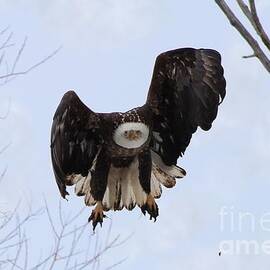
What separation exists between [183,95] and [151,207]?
2.66 ft

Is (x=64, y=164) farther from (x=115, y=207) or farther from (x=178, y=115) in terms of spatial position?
(x=178, y=115)

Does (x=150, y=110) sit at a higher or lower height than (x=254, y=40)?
lower

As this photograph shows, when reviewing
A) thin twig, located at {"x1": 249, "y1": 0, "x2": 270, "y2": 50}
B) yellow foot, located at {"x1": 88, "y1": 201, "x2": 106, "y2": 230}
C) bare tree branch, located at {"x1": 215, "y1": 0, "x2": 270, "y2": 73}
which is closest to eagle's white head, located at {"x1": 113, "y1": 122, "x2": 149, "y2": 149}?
yellow foot, located at {"x1": 88, "y1": 201, "x2": 106, "y2": 230}

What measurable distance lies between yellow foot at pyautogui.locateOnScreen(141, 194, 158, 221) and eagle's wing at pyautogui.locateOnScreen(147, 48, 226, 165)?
1.41ft

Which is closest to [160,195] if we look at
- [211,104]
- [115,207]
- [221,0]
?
[115,207]

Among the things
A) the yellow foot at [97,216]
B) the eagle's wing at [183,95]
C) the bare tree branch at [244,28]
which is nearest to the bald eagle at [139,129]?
the eagle's wing at [183,95]

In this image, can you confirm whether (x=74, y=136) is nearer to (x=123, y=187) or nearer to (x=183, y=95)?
(x=123, y=187)

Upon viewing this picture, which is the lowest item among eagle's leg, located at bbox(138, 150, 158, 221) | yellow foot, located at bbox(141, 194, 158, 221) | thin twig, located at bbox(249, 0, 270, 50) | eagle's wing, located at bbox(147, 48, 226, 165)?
yellow foot, located at bbox(141, 194, 158, 221)

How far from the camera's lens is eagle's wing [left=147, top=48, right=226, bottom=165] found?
609cm

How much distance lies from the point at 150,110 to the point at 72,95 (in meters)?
0.56

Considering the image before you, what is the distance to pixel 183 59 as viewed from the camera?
245 inches

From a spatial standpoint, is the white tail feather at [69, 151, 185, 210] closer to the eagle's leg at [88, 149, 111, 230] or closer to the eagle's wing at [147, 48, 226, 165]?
the eagle's leg at [88, 149, 111, 230]

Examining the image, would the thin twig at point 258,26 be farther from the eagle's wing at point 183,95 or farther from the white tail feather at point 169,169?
the white tail feather at point 169,169

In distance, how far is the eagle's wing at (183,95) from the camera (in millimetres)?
6094
